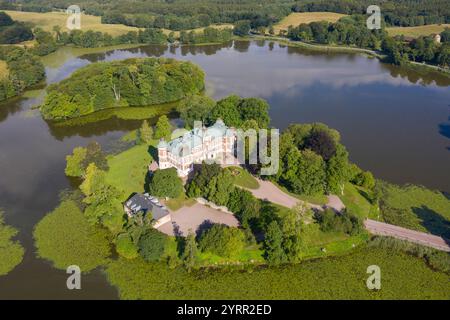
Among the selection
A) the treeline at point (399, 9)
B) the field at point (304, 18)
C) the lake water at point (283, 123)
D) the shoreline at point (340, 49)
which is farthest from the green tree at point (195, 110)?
the treeline at point (399, 9)

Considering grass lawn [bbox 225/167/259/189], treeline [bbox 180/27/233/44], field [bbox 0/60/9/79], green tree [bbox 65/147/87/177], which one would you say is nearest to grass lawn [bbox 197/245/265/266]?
grass lawn [bbox 225/167/259/189]

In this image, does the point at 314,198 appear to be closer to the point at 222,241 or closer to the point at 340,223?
the point at 340,223

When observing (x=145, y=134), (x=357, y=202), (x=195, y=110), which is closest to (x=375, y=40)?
(x=195, y=110)

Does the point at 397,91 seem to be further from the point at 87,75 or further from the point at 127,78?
the point at 87,75

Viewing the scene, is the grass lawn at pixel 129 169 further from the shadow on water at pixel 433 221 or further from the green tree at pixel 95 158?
the shadow on water at pixel 433 221

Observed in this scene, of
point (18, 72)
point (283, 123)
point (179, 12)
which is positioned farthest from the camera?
point (179, 12)
